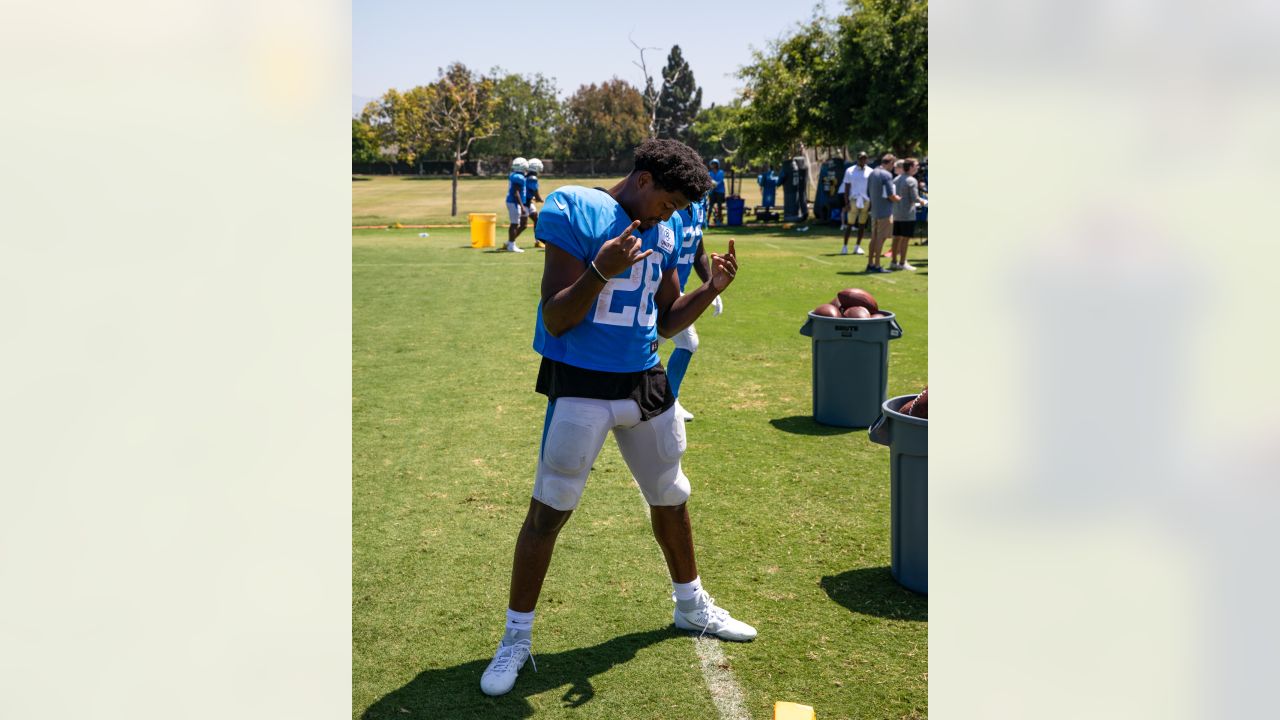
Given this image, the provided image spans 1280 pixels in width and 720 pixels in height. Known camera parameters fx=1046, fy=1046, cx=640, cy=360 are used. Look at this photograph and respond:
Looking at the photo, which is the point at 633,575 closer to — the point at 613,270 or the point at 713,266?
the point at 713,266

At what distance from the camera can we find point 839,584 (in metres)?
5.04

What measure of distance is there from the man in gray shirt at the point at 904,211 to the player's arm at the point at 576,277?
1504 cm

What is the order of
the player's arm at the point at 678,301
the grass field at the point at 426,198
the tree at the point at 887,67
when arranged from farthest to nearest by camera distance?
1. the grass field at the point at 426,198
2. the tree at the point at 887,67
3. the player's arm at the point at 678,301

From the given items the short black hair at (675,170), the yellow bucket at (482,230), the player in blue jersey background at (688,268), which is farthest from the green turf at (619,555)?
the yellow bucket at (482,230)

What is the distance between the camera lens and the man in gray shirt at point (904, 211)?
58.9 feet

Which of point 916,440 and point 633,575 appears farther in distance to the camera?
point 633,575

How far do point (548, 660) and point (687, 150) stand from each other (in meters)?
2.12

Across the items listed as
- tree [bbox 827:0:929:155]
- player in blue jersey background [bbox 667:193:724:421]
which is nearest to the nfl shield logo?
player in blue jersey background [bbox 667:193:724:421]

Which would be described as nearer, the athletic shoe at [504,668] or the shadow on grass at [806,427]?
the athletic shoe at [504,668]

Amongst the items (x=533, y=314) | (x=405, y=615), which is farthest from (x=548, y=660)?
(x=533, y=314)

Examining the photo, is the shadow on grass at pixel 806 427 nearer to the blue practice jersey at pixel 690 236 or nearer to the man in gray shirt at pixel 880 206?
the blue practice jersey at pixel 690 236

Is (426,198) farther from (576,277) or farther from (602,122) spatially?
(576,277)

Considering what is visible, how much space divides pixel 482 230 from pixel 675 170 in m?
21.4

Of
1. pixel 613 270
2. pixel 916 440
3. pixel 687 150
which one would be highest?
pixel 687 150
